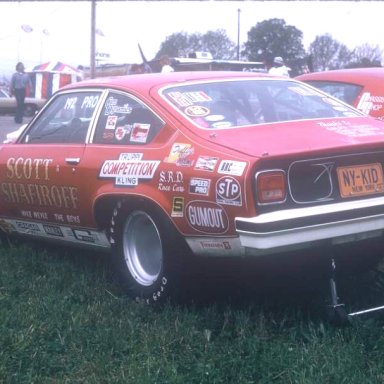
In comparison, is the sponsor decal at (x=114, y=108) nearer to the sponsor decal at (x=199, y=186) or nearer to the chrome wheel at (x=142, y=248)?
the chrome wheel at (x=142, y=248)

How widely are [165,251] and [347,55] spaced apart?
118 ft

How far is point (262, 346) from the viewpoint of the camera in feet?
13.4

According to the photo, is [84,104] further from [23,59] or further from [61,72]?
[23,59]

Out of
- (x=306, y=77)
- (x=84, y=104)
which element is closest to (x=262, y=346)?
(x=84, y=104)

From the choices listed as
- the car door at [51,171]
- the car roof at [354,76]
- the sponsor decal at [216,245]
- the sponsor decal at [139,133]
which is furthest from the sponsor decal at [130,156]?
the car roof at [354,76]

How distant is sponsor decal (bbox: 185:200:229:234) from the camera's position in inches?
167

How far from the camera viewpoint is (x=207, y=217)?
432 centimetres

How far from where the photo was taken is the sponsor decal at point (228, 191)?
4160mm

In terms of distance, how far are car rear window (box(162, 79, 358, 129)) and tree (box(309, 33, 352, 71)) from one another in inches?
1312

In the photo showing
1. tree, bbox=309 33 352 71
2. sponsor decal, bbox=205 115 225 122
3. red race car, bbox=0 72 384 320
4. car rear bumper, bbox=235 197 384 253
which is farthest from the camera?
tree, bbox=309 33 352 71

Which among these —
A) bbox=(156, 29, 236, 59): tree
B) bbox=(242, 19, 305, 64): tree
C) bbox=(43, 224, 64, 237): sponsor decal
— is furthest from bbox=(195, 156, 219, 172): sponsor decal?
bbox=(156, 29, 236, 59): tree

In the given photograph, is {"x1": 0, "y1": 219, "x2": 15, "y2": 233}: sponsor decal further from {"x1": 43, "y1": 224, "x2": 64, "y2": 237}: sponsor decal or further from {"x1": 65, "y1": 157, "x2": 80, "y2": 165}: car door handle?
{"x1": 65, "y1": 157, "x2": 80, "y2": 165}: car door handle

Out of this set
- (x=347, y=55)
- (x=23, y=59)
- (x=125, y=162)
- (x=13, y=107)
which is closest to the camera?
(x=125, y=162)

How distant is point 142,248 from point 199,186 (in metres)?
0.86
